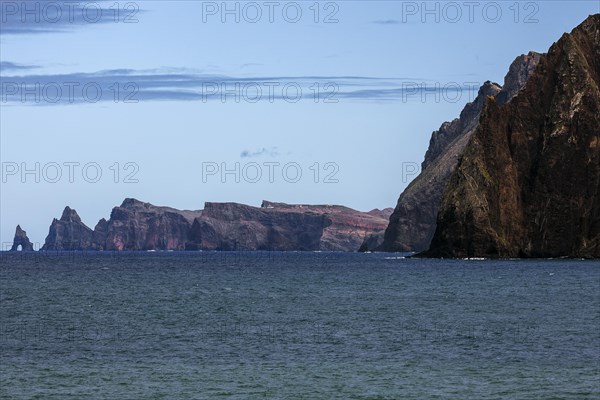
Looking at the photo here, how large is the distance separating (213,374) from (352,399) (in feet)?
31.5

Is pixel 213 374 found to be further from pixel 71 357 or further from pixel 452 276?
pixel 452 276

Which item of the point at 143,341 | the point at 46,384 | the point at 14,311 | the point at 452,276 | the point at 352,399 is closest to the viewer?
the point at 352,399

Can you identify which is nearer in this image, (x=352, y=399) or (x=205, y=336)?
(x=352, y=399)

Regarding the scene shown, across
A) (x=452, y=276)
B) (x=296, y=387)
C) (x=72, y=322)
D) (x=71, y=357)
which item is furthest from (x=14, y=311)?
(x=452, y=276)

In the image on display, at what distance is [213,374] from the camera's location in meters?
54.8

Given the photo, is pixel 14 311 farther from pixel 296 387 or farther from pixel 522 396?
pixel 522 396

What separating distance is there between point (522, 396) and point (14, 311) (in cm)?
5982

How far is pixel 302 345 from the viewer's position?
6719 cm

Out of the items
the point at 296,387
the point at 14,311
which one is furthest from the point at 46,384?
the point at 14,311

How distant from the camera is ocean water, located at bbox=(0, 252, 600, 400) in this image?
50.8m

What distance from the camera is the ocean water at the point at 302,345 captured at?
50.8 metres

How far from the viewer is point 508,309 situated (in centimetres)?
9744

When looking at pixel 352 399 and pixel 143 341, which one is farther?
pixel 143 341

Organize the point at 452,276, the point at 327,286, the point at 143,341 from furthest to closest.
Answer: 1. the point at 452,276
2. the point at 327,286
3. the point at 143,341
